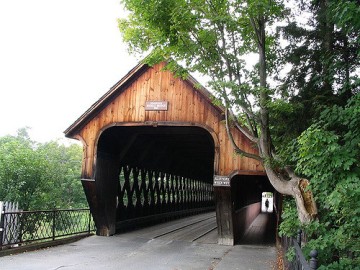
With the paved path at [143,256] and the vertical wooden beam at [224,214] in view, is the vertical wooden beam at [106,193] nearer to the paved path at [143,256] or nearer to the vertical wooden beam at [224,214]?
the paved path at [143,256]

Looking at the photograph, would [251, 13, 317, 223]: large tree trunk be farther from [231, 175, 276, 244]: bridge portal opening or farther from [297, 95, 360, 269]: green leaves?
[231, 175, 276, 244]: bridge portal opening

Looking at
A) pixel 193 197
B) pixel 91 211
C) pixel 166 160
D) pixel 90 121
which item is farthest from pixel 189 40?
pixel 193 197

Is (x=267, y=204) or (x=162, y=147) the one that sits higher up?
(x=162, y=147)

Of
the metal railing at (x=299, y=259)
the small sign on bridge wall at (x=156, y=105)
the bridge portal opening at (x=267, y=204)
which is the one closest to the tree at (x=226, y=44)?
the metal railing at (x=299, y=259)

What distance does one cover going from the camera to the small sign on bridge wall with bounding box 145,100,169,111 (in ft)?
35.6

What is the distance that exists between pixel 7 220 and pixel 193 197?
66.0ft

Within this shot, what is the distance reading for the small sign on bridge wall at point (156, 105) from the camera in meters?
10.9

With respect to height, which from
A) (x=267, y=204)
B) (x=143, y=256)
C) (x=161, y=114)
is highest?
(x=161, y=114)

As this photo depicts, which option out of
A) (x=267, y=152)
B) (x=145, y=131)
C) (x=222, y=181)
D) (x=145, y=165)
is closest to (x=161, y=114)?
(x=145, y=131)

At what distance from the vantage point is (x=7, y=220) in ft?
27.3

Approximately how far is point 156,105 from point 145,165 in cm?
553

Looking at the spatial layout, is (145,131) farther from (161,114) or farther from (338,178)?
(338,178)

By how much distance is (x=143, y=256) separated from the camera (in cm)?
885

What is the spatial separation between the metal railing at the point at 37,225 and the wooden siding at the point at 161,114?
1.53m
